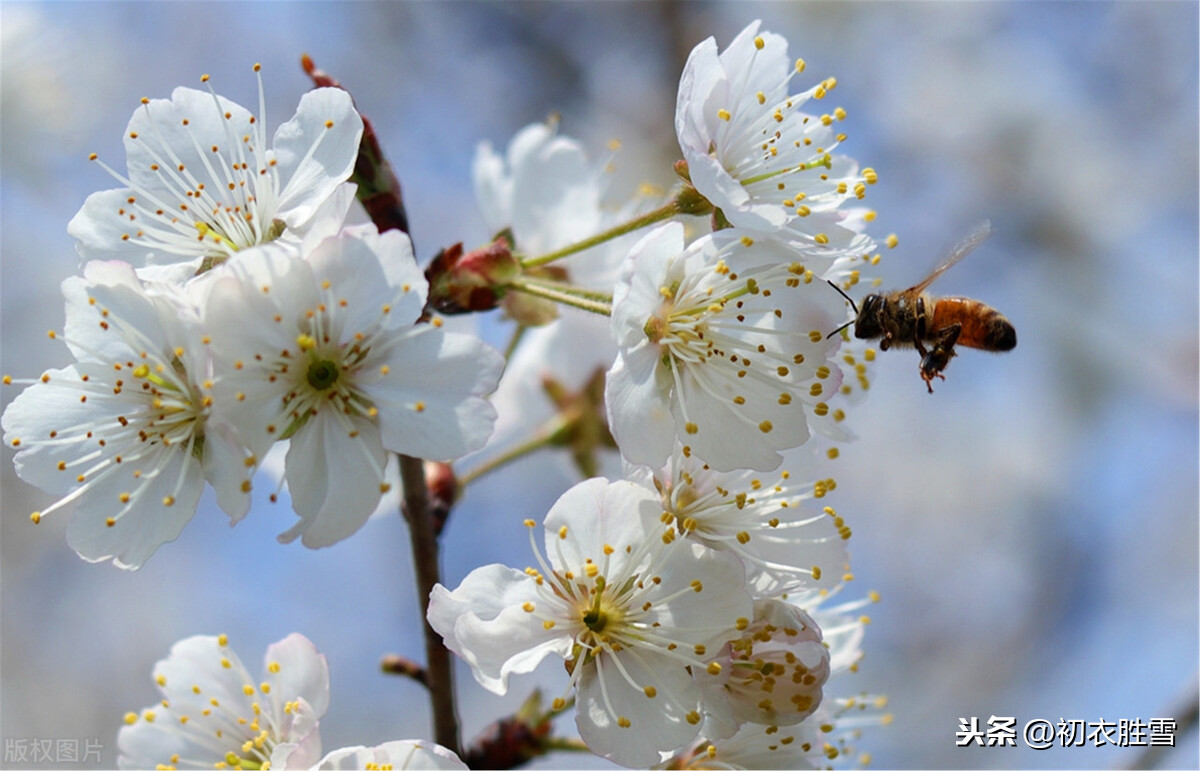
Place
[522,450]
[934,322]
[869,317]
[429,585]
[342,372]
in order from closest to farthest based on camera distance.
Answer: [342,372] < [429,585] < [869,317] < [934,322] < [522,450]

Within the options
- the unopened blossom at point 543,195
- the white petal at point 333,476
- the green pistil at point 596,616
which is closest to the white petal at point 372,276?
the white petal at point 333,476

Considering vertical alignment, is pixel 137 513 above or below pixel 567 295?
below

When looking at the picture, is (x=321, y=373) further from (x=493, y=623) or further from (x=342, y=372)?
(x=493, y=623)

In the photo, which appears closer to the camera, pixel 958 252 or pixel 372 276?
pixel 372 276

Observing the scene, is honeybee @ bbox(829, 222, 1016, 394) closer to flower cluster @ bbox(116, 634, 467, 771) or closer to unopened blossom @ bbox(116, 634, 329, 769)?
flower cluster @ bbox(116, 634, 467, 771)

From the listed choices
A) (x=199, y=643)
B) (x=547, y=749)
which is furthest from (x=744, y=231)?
(x=199, y=643)

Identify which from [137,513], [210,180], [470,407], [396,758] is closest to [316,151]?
[210,180]

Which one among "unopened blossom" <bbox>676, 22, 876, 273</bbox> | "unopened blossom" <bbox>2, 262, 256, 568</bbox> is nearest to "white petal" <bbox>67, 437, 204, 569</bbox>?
"unopened blossom" <bbox>2, 262, 256, 568</bbox>

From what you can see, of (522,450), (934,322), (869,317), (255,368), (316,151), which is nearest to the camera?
(255,368)
